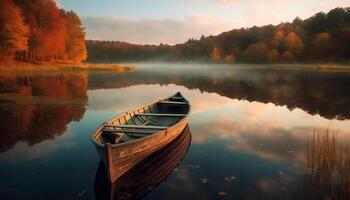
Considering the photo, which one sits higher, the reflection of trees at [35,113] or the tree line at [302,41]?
the tree line at [302,41]

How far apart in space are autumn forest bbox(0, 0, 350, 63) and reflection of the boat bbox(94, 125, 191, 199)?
5250 centimetres

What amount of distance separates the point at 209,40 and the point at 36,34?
428 ft

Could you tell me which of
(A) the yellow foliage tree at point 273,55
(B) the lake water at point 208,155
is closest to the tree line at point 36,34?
(B) the lake water at point 208,155

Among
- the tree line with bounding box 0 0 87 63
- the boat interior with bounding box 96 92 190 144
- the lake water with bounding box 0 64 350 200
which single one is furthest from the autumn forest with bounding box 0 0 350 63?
the boat interior with bounding box 96 92 190 144

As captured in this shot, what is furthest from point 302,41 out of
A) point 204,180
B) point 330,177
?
point 204,180

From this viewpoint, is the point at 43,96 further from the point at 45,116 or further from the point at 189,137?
the point at 189,137

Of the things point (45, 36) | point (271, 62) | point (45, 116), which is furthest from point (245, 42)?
point (45, 116)

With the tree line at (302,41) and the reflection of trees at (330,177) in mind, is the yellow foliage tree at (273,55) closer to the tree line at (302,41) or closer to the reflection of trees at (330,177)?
the tree line at (302,41)

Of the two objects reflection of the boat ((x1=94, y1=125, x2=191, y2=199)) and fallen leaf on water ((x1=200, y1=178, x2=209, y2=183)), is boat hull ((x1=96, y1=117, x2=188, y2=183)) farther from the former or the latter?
fallen leaf on water ((x1=200, y1=178, x2=209, y2=183))

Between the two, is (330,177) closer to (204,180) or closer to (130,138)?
(204,180)

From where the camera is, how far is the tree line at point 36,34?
53.7 metres

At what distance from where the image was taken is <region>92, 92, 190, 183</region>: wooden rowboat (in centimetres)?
885

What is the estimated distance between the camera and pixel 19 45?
54.3 meters

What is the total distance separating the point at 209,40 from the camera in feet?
589
